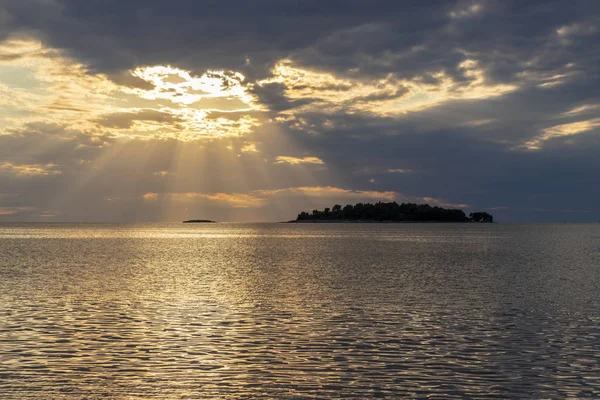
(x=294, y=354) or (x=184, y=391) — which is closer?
(x=184, y=391)

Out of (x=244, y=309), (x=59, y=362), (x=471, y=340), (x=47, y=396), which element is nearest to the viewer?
(x=47, y=396)

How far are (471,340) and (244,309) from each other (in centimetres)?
Result: 1563

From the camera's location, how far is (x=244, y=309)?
129 feet

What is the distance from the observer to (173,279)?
60.1 meters

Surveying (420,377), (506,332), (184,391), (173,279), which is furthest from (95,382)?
(173,279)

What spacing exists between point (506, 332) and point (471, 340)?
313 centimetres

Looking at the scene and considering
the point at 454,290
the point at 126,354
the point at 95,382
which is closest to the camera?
the point at 95,382

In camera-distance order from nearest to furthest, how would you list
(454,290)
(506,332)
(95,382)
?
(95,382) → (506,332) → (454,290)

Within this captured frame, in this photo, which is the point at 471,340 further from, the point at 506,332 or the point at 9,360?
the point at 9,360

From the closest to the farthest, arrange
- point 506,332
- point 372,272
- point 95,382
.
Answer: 1. point 95,382
2. point 506,332
3. point 372,272

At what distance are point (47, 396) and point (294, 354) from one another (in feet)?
33.1

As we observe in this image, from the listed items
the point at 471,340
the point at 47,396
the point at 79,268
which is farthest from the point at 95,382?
the point at 79,268

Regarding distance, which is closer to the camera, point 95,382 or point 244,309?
point 95,382

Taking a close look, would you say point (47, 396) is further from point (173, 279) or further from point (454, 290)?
point (173, 279)
